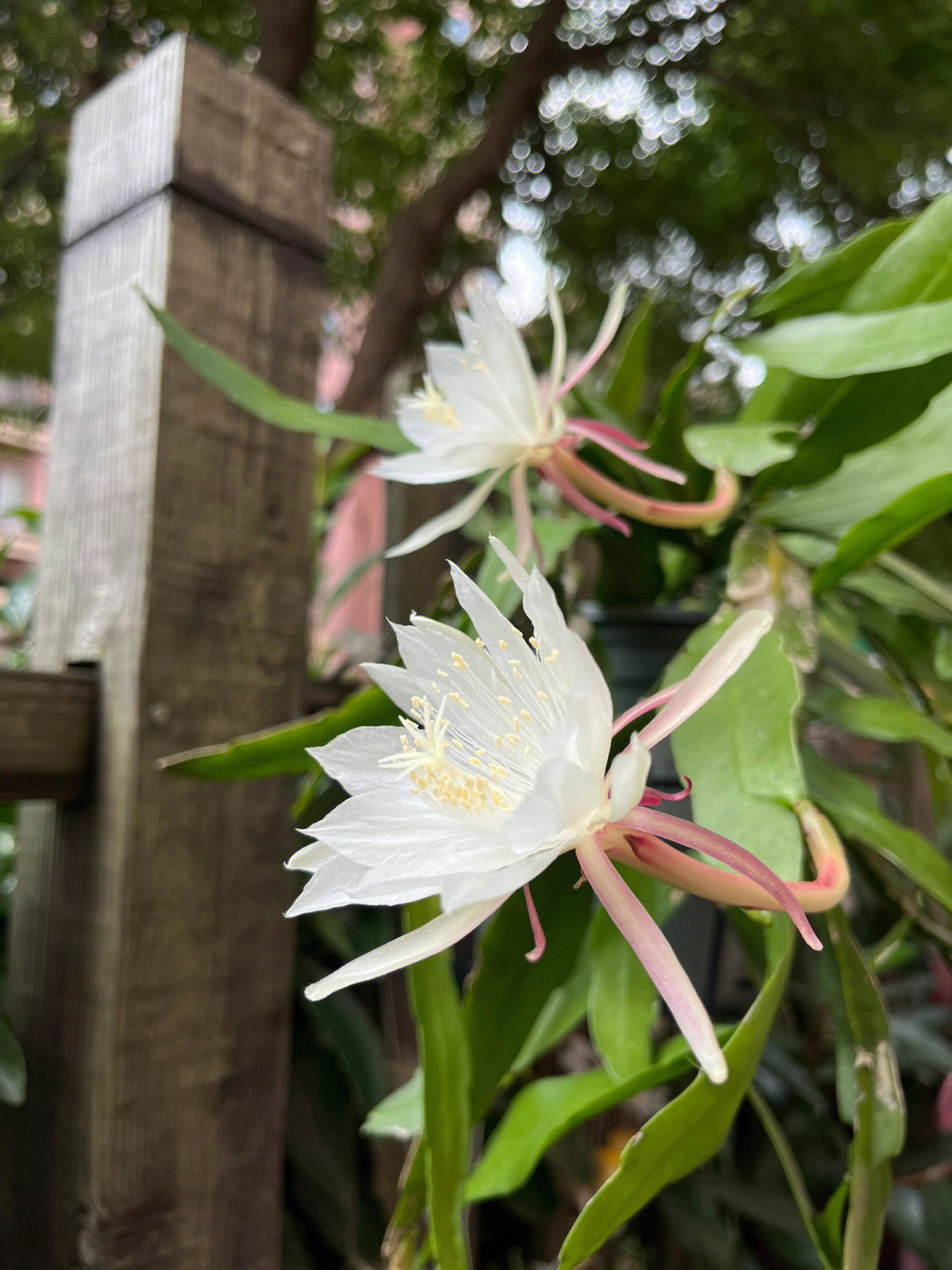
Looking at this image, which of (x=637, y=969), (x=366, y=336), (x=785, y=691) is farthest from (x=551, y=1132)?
(x=366, y=336)

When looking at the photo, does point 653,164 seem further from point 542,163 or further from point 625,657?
point 625,657

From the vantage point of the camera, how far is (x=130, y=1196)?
441 millimetres

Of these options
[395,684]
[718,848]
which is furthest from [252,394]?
[718,848]

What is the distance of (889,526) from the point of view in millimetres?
367

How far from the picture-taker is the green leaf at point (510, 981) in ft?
1.20

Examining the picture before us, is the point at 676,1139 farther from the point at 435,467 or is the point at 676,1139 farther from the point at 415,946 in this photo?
the point at 435,467

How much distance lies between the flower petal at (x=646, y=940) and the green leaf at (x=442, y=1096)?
10 cm

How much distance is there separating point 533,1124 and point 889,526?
31 centimetres

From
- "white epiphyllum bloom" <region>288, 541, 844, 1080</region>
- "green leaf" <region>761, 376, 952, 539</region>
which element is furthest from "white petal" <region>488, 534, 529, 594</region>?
"green leaf" <region>761, 376, 952, 539</region>

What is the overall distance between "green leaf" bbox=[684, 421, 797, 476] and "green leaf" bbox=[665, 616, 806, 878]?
7 cm

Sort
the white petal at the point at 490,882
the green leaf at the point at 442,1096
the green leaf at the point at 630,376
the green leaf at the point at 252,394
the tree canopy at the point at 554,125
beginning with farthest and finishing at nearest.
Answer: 1. the tree canopy at the point at 554,125
2. the green leaf at the point at 630,376
3. the green leaf at the point at 252,394
4. the green leaf at the point at 442,1096
5. the white petal at the point at 490,882

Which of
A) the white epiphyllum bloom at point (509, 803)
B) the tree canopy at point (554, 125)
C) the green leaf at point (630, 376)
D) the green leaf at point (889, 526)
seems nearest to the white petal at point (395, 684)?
the white epiphyllum bloom at point (509, 803)

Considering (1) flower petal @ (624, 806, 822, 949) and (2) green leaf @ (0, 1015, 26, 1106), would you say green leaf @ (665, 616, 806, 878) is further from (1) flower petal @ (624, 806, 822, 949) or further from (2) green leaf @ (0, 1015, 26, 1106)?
(2) green leaf @ (0, 1015, 26, 1106)

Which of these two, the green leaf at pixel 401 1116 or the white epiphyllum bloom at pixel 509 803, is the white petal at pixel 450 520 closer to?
the white epiphyllum bloom at pixel 509 803
